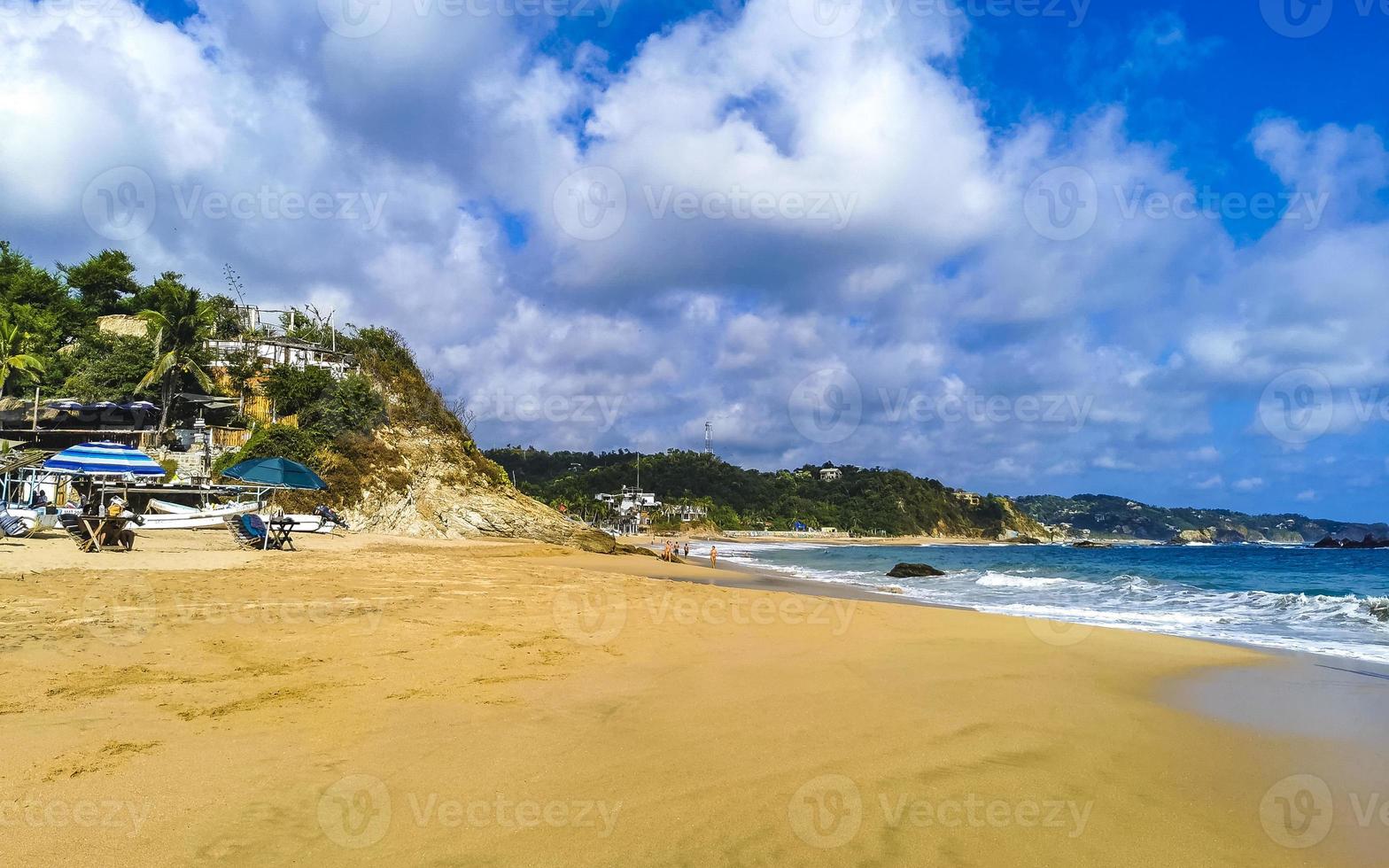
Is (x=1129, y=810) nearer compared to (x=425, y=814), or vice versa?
(x=425, y=814)

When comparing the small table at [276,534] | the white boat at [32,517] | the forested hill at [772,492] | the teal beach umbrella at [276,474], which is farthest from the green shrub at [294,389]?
the forested hill at [772,492]

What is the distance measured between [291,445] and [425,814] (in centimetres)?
2980

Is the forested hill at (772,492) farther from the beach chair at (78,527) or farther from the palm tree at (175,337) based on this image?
the beach chair at (78,527)

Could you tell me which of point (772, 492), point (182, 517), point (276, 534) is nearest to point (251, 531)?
point (276, 534)

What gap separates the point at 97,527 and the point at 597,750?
14536mm

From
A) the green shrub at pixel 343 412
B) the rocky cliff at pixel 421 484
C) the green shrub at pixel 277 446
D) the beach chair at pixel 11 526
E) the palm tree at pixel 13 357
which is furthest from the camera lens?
the green shrub at pixel 343 412

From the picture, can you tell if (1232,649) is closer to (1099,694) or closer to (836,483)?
(1099,694)

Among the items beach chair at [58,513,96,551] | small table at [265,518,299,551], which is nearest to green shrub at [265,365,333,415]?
small table at [265,518,299,551]

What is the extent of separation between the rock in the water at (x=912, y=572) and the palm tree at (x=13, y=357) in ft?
116

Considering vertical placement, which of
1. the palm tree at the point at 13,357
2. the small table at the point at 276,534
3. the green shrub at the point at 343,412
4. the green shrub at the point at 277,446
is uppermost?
the palm tree at the point at 13,357

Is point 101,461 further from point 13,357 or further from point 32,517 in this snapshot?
point 13,357

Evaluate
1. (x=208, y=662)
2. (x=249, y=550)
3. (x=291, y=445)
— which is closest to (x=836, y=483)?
(x=291, y=445)

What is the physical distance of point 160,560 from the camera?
12.6 meters

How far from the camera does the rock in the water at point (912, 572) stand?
2642cm
